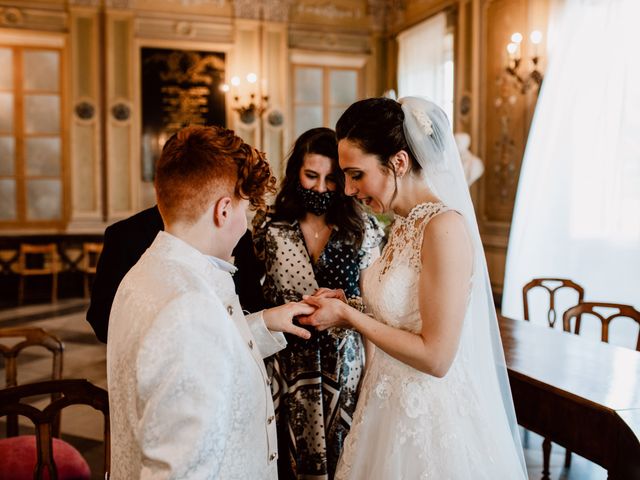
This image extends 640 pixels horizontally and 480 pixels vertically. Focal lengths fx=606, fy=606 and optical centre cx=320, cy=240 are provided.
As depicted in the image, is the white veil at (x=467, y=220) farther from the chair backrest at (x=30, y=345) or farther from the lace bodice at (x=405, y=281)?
the chair backrest at (x=30, y=345)

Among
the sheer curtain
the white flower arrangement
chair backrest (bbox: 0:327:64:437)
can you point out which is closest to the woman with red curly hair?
the white flower arrangement

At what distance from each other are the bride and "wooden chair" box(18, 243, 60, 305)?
7460 millimetres

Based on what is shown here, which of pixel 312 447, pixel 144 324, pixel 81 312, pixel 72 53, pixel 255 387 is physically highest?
pixel 72 53

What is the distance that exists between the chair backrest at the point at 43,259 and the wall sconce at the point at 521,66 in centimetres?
638

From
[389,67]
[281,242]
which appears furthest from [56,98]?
[281,242]

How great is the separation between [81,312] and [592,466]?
20.6 feet

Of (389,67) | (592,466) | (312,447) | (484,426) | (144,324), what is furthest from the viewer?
(389,67)

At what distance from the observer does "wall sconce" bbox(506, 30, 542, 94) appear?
5775mm

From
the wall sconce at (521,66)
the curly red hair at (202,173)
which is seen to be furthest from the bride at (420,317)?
the wall sconce at (521,66)

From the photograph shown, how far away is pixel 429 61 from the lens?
834cm

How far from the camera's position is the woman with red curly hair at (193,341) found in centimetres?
110

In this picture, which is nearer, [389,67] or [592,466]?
[592,466]

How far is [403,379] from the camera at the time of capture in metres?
1.81

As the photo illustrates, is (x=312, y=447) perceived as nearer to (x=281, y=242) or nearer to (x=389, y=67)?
(x=281, y=242)
